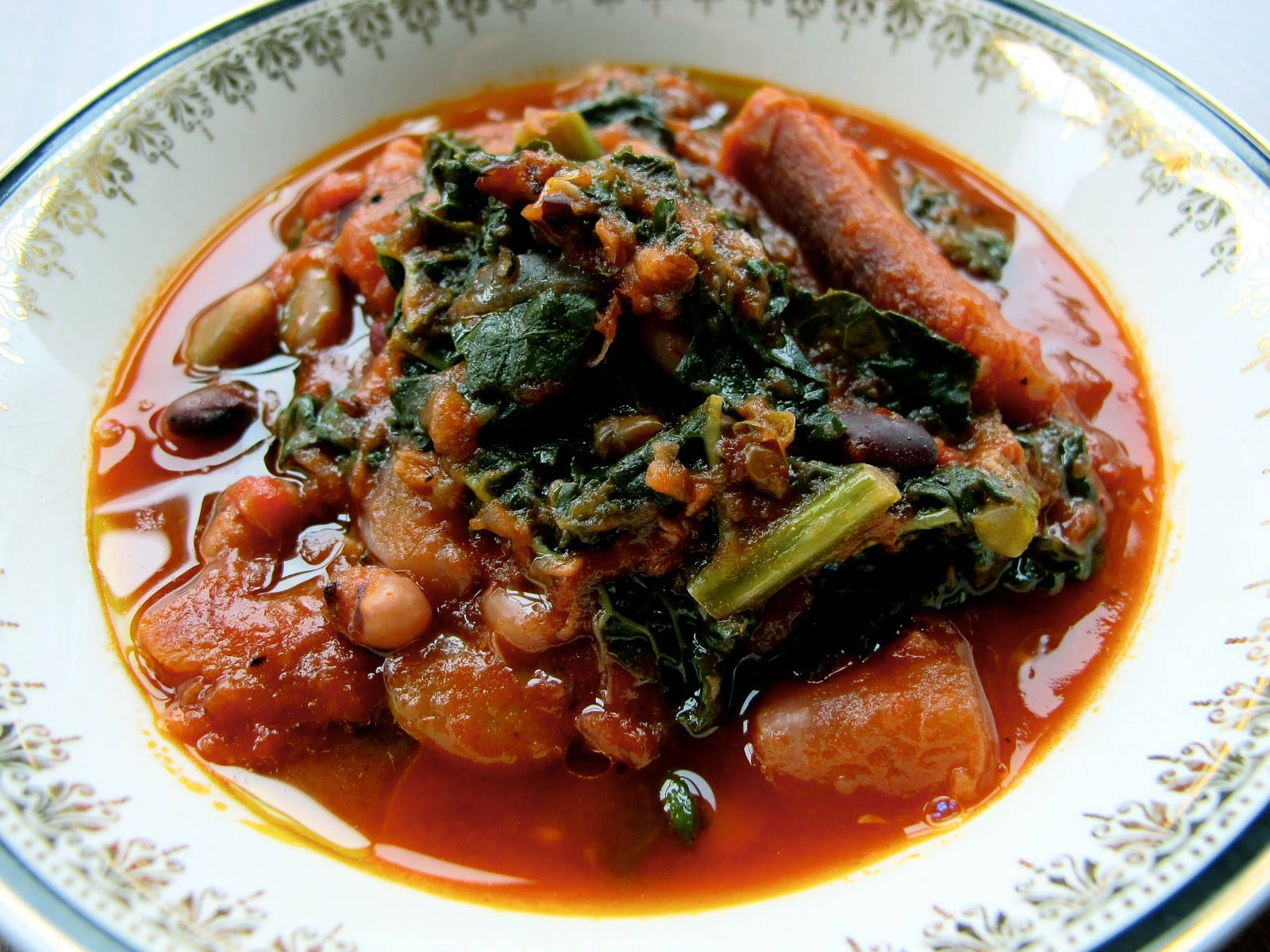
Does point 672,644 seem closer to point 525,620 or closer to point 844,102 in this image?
point 525,620

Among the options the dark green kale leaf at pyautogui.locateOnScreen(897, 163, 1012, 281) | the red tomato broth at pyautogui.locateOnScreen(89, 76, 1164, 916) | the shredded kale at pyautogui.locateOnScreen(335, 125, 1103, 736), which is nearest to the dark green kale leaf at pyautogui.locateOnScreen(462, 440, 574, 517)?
the shredded kale at pyautogui.locateOnScreen(335, 125, 1103, 736)

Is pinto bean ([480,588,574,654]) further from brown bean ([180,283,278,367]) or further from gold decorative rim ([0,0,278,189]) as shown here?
gold decorative rim ([0,0,278,189])

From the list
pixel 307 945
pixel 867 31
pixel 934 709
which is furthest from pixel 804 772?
pixel 867 31

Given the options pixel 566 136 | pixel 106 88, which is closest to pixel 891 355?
pixel 566 136

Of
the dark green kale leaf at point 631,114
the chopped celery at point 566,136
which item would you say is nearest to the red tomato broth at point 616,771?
the chopped celery at point 566,136

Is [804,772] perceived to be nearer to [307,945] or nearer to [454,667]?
[454,667]
